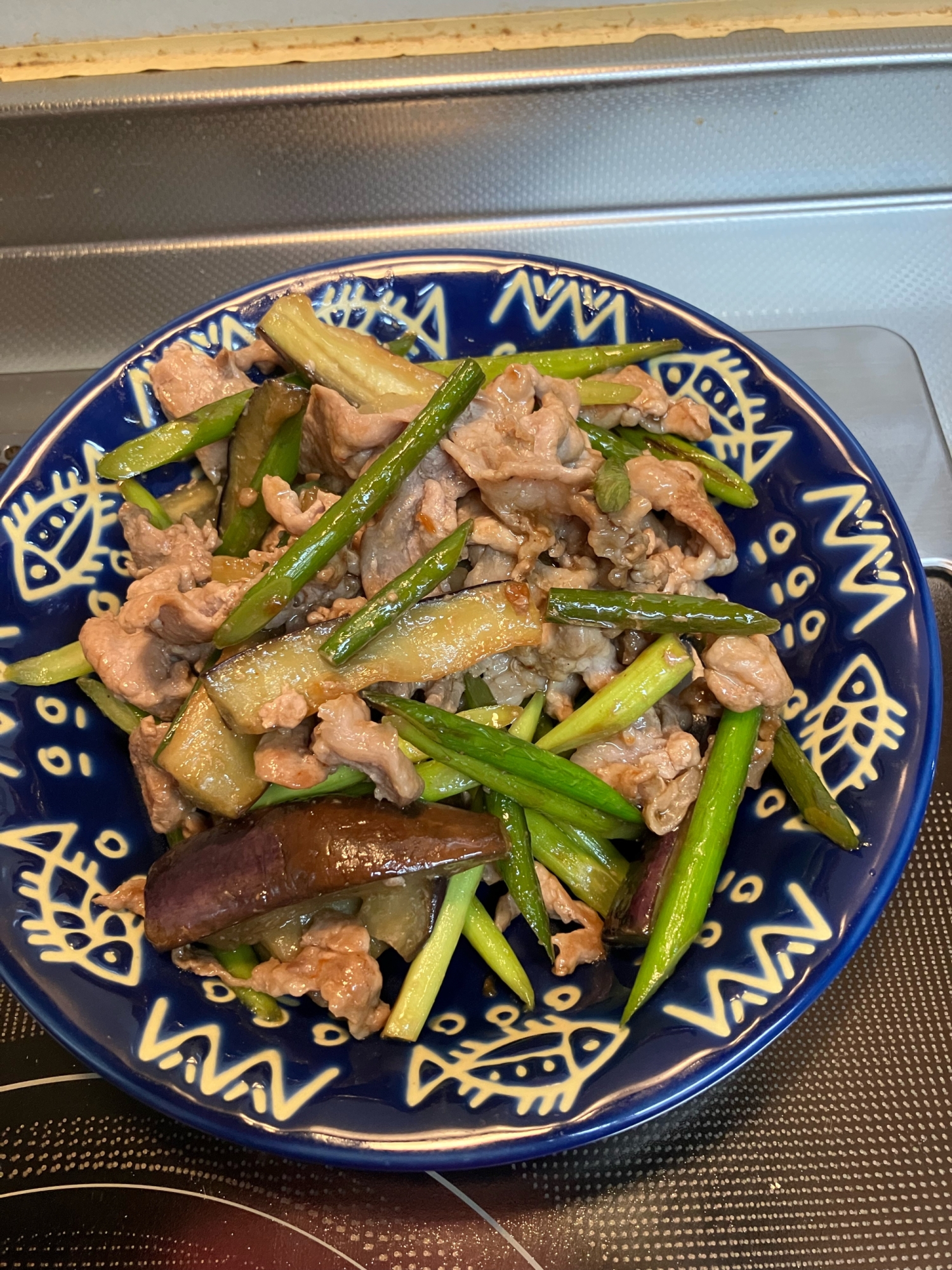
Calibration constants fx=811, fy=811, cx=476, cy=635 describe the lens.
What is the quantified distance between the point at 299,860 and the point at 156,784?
→ 15.3 inches

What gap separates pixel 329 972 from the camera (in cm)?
154

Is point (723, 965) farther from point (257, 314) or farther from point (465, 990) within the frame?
point (257, 314)

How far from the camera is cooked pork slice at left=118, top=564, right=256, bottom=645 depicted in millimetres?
1619

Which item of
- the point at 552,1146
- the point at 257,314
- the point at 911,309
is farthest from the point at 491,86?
the point at 552,1146

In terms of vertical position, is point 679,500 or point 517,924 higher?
point 679,500

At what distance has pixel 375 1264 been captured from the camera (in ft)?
5.32

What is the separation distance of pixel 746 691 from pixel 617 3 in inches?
105

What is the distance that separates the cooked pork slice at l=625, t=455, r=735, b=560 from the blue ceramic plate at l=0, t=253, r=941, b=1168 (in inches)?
7.8

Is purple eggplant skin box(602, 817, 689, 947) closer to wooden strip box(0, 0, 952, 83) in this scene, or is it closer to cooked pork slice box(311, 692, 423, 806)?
cooked pork slice box(311, 692, 423, 806)

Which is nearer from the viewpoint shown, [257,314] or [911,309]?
[257,314]

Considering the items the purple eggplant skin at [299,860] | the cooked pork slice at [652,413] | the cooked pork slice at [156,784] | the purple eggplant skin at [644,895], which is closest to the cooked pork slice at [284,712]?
the purple eggplant skin at [299,860]

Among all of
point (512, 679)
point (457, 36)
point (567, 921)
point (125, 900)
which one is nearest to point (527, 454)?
point (512, 679)

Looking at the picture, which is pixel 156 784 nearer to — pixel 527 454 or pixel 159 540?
pixel 159 540

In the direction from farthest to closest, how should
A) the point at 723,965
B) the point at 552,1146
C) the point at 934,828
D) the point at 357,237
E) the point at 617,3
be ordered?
the point at 357,237 < the point at 617,3 < the point at 934,828 < the point at 723,965 < the point at 552,1146
